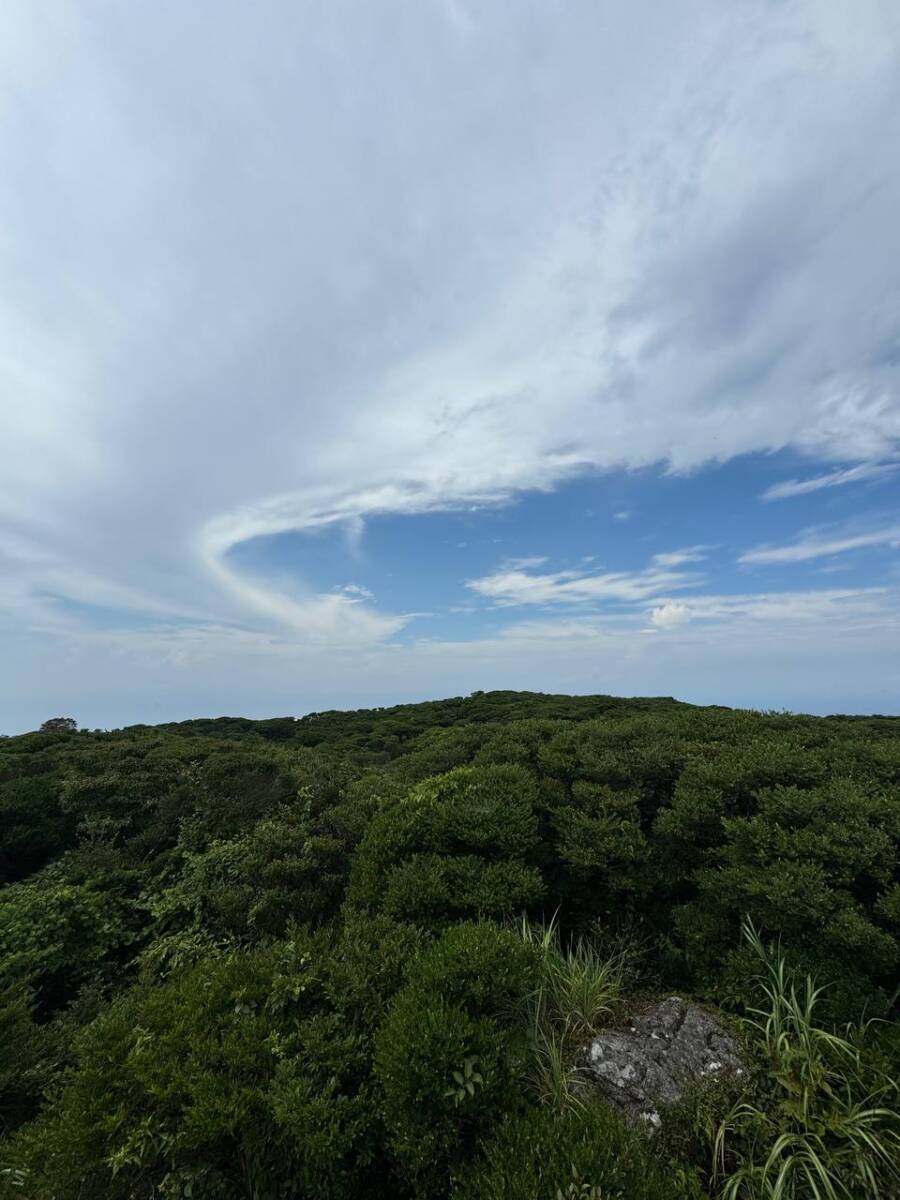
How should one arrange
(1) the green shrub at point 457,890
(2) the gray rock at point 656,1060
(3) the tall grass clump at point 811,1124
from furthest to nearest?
(1) the green shrub at point 457,890 < (2) the gray rock at point 656,1060 < (3) the tall grass clump at point 811,1124

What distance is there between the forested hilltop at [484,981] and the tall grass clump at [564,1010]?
0.02 meters

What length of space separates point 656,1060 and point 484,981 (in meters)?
1.24

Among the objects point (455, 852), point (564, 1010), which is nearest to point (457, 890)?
point (455, 852)

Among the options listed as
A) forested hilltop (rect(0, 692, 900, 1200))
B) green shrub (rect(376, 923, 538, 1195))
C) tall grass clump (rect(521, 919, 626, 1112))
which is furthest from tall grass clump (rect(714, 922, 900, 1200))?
green shrub (rect(376, 923, 538, 1195))

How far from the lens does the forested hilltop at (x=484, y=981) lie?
2973mm

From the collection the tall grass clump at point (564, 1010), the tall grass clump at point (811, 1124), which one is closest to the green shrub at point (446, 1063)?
the tall grass clump at point (564, 1010)

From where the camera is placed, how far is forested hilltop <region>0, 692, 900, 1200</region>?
2.97 meters

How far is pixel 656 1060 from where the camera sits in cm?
358

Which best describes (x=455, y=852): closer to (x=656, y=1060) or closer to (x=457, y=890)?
(x=457, y=890)

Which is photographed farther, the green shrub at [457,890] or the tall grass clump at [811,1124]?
the green shrub at [457,890]

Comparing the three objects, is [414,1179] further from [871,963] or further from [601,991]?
[871,963]

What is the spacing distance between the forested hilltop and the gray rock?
108 mm

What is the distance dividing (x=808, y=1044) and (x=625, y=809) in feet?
7.74

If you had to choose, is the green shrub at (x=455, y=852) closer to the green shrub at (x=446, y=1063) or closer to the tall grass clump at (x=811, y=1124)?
the green shrub at (x=446, y=1063)
